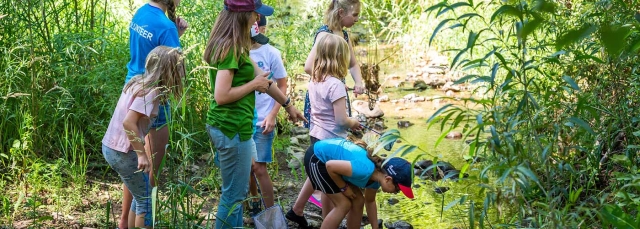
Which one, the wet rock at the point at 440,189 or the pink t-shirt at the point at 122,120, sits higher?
the pink t-shirt at the point at 122,120

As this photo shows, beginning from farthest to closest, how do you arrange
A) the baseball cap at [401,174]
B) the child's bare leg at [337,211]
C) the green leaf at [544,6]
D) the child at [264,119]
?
the child at [264,119]
the child's bare leg at [337,211]
the baseball cap at [401,174]
the green leaf at [544,6]

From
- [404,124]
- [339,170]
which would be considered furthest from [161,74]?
[404,124]

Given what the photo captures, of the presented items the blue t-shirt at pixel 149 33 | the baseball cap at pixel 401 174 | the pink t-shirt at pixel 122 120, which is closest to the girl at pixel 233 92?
the pink t-shirt at pixel 122 120

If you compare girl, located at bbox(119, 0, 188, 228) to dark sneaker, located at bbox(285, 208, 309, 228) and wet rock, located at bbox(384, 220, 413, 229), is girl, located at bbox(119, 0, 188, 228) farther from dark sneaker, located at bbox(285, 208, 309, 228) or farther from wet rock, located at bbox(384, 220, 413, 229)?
wet rock, located at bbox(384, 220, 413, 229)

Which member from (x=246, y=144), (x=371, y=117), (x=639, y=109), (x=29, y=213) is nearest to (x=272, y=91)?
(x=246, y=144)

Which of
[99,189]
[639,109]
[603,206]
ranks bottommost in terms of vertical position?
[99,189]

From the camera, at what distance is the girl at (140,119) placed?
144 inches

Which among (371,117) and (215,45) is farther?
(371,117)

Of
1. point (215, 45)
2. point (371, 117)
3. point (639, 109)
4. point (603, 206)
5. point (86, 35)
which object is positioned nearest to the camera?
point (603, 206)

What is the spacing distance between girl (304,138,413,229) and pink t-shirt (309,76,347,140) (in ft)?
1.07

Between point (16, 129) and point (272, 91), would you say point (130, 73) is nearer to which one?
point (272, 91)

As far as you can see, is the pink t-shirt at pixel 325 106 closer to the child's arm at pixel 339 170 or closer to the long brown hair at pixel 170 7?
the child's arm at pixel 339 170

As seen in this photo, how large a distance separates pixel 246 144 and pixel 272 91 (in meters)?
0.33

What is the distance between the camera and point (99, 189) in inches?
205
